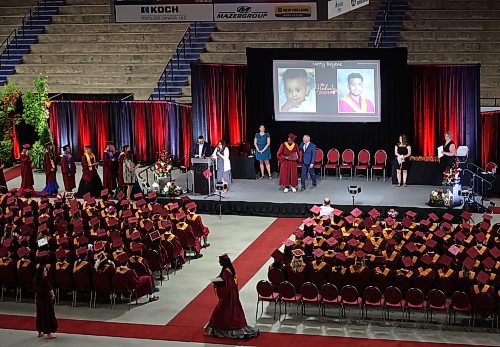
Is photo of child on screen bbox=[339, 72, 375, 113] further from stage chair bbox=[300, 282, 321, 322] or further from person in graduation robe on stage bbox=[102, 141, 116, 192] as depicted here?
stage chair bbox=[300, 282, 321, 322]

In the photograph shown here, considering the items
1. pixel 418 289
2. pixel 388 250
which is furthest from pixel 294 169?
pixel 418 289

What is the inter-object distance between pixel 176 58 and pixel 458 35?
924cm

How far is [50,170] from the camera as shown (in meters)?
28.5

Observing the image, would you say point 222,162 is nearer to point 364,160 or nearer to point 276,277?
point 364,160

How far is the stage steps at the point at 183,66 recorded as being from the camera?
33.0 metres

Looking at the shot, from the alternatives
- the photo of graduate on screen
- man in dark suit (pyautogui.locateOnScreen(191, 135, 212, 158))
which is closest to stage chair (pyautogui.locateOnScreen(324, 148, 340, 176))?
the photo of graduate on screen

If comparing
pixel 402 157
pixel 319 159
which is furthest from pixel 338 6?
pixel 319 159

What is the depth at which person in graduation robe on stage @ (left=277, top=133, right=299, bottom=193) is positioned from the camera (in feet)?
89.8

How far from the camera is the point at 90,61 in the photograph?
35.3 meters

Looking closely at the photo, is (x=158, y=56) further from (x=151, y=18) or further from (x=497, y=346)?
(x=497, y=346)

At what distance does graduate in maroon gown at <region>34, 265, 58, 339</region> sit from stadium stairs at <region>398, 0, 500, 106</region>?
53.4 feet

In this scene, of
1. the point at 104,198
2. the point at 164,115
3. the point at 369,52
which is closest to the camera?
the point at 104,198

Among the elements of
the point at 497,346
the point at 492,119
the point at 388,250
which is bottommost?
the point at 497,346

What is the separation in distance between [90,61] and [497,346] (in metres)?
21.7
